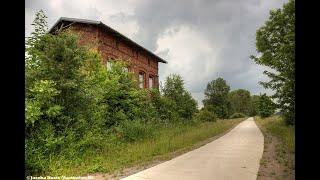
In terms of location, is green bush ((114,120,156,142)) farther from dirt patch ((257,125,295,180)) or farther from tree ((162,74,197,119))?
tree ((162,74,197,119))

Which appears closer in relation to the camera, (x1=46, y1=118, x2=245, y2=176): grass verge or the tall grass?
(x1=46, y1=118, x2=245, y2=176): grass verge

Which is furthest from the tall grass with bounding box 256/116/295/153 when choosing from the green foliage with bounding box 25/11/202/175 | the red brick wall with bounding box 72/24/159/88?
the red brick wall with bounding box 72/24/159/88

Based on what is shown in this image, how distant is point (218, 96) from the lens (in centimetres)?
7175

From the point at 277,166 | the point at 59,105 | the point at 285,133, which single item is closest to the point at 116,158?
the point at 59,105

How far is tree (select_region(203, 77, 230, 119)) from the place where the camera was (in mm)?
71069

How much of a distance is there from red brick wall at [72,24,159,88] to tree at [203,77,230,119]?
4121 centimetres

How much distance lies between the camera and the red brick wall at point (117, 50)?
21109 millimetres

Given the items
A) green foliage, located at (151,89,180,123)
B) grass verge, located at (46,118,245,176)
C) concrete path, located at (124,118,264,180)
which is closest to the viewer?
concrete path, located at (124,118,264,180)

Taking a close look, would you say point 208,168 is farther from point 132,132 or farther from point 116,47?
point 116,47

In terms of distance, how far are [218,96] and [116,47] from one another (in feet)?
167

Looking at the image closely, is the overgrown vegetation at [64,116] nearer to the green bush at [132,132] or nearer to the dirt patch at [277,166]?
the green bush at [132,132]

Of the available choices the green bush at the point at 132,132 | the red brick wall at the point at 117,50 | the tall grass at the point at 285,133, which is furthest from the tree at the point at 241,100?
the green bush at the point at 132,132
